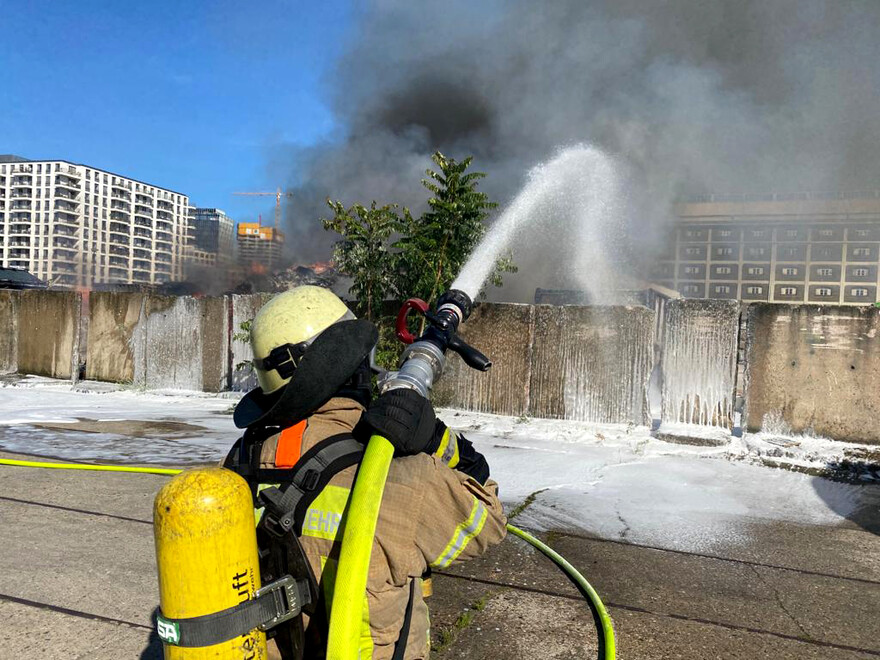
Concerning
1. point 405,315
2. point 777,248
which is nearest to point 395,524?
point 405,315

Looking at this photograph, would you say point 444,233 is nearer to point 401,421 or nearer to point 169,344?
point 169,344

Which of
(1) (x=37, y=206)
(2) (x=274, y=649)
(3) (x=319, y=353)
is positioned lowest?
(2) (x=274, y=649)

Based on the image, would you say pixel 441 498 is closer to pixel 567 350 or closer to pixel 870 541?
pixel 870 541

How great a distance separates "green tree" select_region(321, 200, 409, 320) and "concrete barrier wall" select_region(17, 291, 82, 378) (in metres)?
4.67

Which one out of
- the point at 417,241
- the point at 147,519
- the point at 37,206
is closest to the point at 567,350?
the point at 417,241

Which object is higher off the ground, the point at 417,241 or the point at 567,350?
the point at 417,241

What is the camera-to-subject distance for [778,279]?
2494 inches

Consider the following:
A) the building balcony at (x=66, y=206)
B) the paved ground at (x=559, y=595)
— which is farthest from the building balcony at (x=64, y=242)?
the paved ground at (x=559, y=595)

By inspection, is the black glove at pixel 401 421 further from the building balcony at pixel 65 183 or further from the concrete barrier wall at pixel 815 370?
the building balcony at pixel 65 183

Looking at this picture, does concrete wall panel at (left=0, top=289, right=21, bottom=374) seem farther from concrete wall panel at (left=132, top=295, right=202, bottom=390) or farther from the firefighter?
the firefighter

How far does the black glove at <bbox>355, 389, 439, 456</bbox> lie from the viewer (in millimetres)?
1192

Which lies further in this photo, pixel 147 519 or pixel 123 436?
pixel 123 436

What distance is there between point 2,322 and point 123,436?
581 centimetres

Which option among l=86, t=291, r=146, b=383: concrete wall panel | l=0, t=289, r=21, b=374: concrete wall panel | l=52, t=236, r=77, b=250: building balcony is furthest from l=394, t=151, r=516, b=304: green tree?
l=52, t=236, r=77, b=250: building balcony
